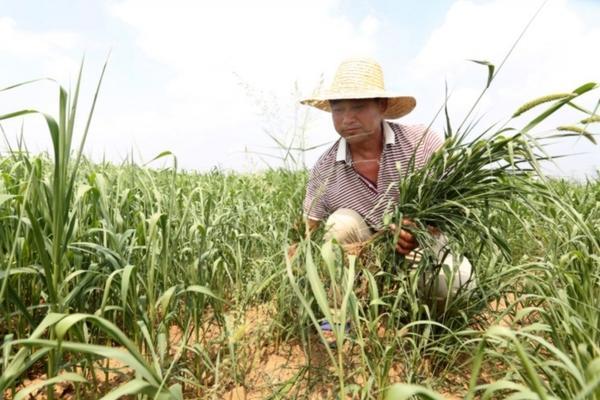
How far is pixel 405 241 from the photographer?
1546mm

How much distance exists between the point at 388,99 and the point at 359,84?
0.27m

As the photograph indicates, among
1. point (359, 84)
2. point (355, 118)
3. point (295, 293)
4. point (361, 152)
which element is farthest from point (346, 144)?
point (295, 293)

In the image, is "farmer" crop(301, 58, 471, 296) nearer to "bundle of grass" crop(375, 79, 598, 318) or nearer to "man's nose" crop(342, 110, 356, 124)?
"man's nose" crop(342, 110, 356, 124)

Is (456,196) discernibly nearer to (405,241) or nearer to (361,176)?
(405,241)

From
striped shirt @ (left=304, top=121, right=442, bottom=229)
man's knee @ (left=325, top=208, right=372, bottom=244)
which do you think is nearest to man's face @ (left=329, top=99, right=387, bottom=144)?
striped shirt @ (left=304, top=121, right=442, bottom=229)

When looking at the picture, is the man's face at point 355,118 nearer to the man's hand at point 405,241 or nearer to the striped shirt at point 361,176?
the striped shirt at point 361,176

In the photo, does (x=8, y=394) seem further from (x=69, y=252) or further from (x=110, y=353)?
(x=110, y=353)

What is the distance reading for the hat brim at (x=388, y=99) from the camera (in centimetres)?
189

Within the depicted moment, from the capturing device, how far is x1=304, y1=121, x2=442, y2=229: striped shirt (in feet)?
6.66

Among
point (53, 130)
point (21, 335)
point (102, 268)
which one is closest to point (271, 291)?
point (102, 268)

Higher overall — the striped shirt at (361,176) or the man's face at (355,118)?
the man's face at (355,118)

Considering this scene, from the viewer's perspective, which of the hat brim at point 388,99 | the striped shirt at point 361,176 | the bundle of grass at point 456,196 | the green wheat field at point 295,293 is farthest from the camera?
the striped shirt at point 361,176

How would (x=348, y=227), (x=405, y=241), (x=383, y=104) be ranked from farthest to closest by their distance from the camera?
(x=383, y=104) < (x=348, y=227) < (x=405, y=241)

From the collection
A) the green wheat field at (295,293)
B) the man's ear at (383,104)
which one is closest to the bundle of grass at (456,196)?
the green wheat field at (295,293)
